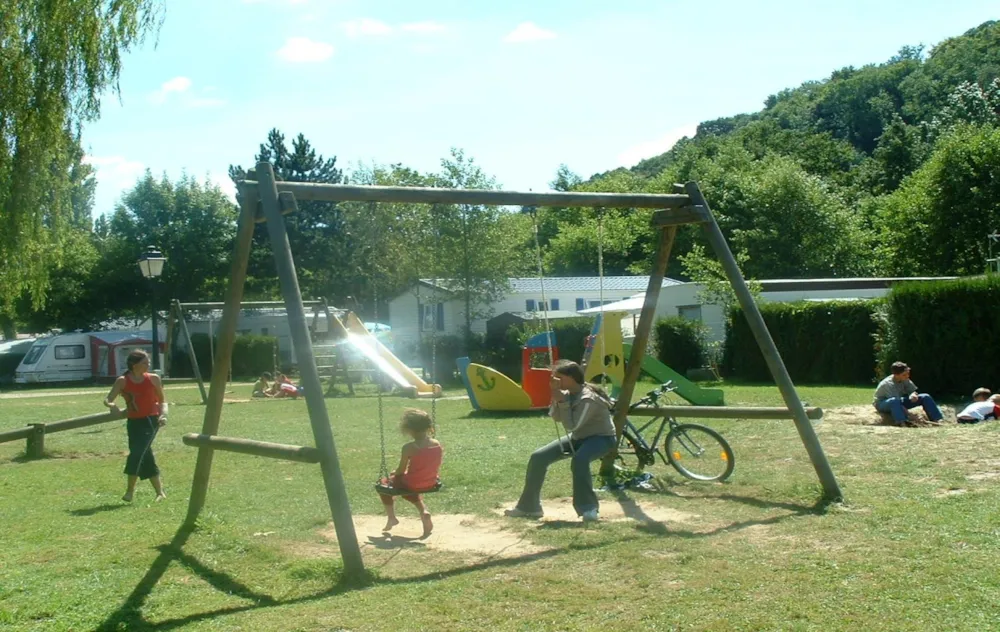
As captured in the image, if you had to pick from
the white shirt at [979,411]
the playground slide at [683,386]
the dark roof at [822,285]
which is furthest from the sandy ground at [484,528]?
the dark roof at [822,285]

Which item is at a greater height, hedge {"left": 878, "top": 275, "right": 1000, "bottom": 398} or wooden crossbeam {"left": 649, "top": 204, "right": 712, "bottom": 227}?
wooden crossbeam {"left": 649, "top": 204, "right": 712, "bottom": 227}

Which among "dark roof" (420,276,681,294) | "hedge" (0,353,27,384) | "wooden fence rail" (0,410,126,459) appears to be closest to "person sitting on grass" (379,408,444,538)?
"wooden fence rail" (0,410,126,459)

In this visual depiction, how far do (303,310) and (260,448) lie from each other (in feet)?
3.98

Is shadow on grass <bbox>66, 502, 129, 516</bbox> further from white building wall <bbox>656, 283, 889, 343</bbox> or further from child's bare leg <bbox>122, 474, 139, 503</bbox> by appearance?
white building wall <bbox>656, 283, 889, 343</bbox>

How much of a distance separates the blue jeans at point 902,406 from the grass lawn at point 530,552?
107 inches

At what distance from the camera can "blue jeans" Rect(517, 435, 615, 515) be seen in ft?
26.9

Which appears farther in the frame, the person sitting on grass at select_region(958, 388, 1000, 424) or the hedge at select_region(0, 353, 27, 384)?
the hedge at select_region(0, 353, 27, 384)

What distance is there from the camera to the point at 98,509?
929cm

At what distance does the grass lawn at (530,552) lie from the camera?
17.7 ft

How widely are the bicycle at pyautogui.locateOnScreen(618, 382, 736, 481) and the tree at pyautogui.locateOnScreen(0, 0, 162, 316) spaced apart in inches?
349

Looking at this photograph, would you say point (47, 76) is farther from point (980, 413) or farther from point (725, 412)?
point (980, 413)

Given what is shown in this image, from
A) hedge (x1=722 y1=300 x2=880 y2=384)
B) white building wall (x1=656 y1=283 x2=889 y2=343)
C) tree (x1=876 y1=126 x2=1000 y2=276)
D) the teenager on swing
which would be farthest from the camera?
tree (x1=876 y1=126 x2=1000 y2=276)

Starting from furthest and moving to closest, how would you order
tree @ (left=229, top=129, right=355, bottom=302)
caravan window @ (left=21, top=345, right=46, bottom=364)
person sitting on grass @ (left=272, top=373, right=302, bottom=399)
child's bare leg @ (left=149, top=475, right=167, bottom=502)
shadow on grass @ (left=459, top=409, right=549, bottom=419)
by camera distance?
tree @ (left=229, top=129, right=355, bottom=302) < caravan window @ (left=21, top=345, right=46, bottom=364) < person sitting on grass @ (left=272, top=373, right=302, bottom=399) < shadow on grass @ (left=459, top=409, right=549, bottom=419) < child's bare leg @ (left=149, top=475, right=167, bottom=502)

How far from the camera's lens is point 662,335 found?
30.7 m
